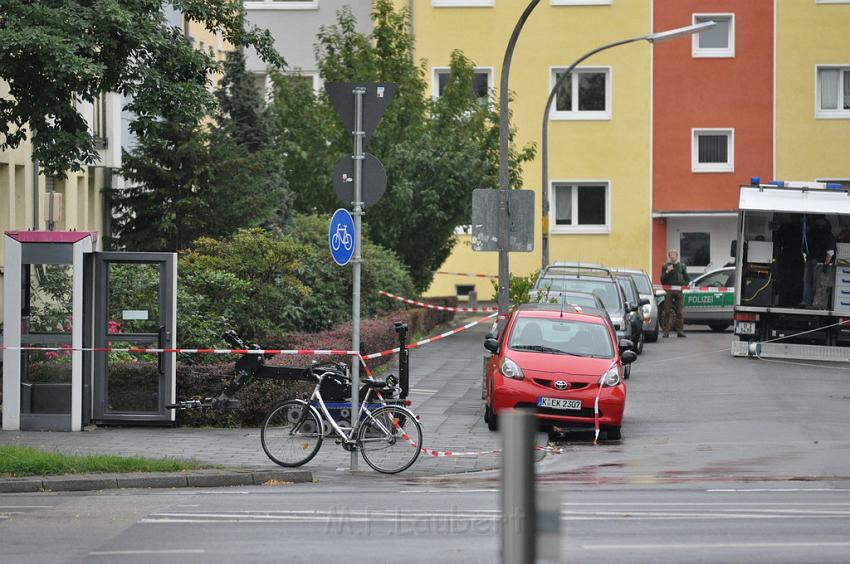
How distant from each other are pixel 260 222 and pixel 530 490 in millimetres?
25414

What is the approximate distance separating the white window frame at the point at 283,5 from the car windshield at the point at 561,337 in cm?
3179

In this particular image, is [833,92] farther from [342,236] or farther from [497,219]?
[342,236]

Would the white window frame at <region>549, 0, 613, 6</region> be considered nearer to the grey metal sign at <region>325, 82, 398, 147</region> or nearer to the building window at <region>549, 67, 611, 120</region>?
the building window at <region>549, 67, 611, 120</region>

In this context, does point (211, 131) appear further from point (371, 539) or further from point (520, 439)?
point (520, 439)

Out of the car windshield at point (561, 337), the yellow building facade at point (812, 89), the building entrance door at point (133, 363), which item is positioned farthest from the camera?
the yellow building facade at point (812, 89)

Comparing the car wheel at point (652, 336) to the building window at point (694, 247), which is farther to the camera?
the building window at point (694, 247)

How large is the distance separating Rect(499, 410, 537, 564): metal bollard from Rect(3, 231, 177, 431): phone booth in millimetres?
13438

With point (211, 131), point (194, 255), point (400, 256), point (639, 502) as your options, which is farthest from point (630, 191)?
point (639, 502)

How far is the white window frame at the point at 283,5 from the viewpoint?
157 feet

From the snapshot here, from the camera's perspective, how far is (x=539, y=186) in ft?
153

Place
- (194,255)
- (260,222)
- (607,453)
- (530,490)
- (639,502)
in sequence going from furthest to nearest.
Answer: (260,222) < (194,255) < (607,453) < (639,502) < (530,490)

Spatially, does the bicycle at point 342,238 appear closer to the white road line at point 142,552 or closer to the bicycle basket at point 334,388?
the bicycle basket at point 334,388

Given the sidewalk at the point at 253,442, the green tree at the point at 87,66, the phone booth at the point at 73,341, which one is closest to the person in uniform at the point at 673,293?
the sidewalk at the point at 253,442

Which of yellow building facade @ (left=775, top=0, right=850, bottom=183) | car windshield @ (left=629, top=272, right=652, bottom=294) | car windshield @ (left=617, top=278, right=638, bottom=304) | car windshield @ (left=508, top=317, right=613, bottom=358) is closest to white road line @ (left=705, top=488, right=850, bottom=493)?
car windshield @ (left=508, top=317, right=613, bottom=358)
